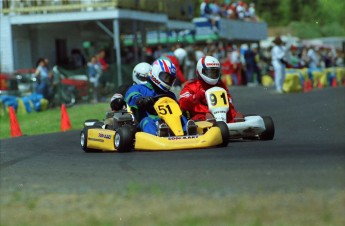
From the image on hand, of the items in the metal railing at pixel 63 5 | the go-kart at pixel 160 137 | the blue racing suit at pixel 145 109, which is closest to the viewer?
the go-kart at pixel 160 137

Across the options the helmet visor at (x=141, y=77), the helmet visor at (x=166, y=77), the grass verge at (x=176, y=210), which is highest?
the helmet visor at (x=166, y=77)

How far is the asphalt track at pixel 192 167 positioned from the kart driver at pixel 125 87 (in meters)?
0.82

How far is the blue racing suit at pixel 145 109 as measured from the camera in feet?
37.7

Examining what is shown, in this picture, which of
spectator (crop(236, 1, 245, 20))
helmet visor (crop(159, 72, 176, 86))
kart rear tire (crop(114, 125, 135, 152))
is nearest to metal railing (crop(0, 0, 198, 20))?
spectator (crop(236, 1, 245, 20))

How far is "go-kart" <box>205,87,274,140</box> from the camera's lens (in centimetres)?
1207

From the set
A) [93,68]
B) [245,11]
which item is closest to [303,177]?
[93,68]

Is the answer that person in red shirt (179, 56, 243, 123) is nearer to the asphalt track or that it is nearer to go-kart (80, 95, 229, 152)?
the asphalt track

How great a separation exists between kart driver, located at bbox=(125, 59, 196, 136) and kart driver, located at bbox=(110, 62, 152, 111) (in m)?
0.71

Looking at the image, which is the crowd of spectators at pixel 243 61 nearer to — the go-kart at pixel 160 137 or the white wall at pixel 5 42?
the white wall at pixel 5 42

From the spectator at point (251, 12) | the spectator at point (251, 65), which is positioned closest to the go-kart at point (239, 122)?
the spectator at point (251, 65)

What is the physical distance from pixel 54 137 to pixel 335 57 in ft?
107

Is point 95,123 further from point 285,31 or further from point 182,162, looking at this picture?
point 285,31

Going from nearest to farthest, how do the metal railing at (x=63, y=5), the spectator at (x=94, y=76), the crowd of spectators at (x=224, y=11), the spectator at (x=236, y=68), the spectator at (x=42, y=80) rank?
the spectator at (x=42, y=80), the spectator at (x=94, y=76), the metal railing at (x=63, y=5), the spectator at (x=236, y=68), the crowd of spectators at (x=224, y=11)

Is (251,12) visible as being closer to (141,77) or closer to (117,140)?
(141,77)
